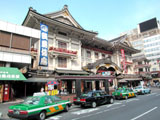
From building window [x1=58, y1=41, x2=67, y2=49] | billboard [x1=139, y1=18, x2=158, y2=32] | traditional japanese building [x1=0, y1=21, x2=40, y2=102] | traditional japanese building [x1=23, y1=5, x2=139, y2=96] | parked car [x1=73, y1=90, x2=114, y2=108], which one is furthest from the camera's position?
billboard [x1=139, y1=18, x2=158, y2=32]

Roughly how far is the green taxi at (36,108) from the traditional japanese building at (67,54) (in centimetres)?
526

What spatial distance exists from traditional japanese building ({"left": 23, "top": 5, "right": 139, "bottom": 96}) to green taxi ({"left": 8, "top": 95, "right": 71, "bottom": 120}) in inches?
207

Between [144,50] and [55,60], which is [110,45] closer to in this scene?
[55,60]

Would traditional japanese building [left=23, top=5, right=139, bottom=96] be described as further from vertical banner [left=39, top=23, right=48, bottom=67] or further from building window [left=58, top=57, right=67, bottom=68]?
vertical banner [left=39, top=23, right=48, bottom=67]

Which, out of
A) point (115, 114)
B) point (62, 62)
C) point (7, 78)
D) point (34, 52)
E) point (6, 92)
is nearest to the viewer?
point (115, 114)

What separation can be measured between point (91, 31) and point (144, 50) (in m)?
53.8

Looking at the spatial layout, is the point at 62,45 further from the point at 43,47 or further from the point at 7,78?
the point at 7,78

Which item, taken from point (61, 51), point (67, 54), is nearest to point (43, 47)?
point (61, 51)

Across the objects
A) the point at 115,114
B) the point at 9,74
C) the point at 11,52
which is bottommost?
the point at 115,114

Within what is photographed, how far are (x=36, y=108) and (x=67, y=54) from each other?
48.0 feet

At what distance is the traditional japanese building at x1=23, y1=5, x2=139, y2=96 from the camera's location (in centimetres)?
1816

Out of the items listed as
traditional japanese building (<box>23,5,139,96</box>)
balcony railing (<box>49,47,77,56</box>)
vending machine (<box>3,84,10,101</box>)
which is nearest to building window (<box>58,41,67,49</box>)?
traditional japanese building (<box>23,5,139,96</box>)

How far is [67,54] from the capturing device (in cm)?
2181

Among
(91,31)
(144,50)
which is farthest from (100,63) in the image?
(144,50)
